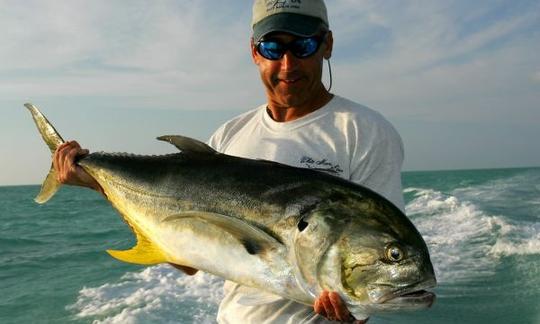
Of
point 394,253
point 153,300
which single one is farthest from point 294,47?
point 153,300

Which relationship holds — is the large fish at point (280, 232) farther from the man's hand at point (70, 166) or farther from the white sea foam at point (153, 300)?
the white sea foam at point (153, 300)

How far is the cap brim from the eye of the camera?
2.98 meters

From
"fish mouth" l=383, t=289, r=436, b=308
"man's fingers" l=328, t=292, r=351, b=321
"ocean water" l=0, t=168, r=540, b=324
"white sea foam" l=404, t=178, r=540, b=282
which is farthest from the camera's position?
"white sea foam" l=404, t=178, r=540, b=282

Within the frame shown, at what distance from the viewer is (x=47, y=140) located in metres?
3.65

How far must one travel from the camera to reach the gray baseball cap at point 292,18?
9.81 feet

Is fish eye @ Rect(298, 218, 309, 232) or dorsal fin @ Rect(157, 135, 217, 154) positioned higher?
dorsal fin @ Rect(157, 135, 217, 154)

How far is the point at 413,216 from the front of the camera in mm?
21641

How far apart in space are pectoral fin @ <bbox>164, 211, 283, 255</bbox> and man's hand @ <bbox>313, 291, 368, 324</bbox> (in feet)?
0.89

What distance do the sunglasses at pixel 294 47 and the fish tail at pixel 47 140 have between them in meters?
1.47

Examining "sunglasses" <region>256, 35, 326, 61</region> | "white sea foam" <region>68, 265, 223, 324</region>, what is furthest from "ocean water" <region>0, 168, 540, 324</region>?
"sunglasses" <region>256, 35, 326, 61</region>

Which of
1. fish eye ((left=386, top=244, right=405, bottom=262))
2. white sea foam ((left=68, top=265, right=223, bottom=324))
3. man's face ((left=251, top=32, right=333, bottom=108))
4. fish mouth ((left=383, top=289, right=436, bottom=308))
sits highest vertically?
man's face ((left=251, top=32, right=333, bottom=108))

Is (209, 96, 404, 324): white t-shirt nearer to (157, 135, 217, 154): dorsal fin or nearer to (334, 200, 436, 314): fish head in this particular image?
(157, 135, 217, 154): dorsal fin

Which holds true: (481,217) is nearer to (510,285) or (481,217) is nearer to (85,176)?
(510,285)

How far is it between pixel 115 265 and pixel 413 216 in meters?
11.6
